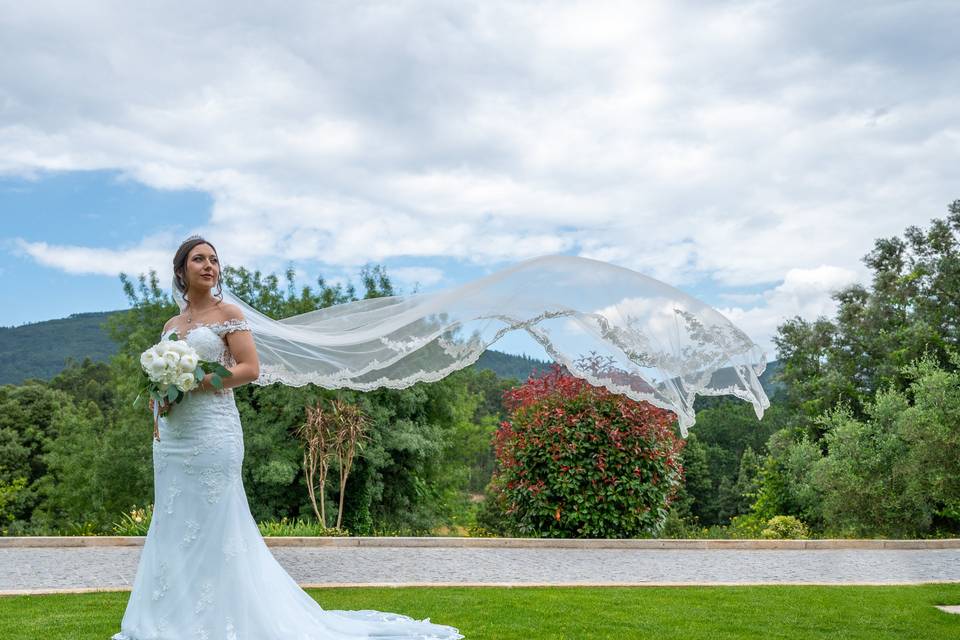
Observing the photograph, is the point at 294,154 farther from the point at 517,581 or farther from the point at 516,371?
the point at 516,371

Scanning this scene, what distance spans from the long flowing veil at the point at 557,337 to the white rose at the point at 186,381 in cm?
113

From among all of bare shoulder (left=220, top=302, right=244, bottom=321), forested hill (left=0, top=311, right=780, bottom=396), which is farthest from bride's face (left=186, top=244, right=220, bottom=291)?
forested hill (left=0, top=311, right=780, bottom=396)

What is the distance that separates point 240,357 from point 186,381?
45cm

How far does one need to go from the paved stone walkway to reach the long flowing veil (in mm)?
2820

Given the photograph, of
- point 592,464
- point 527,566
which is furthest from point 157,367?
point 592,464

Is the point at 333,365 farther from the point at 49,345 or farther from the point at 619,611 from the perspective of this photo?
the point at 49,345

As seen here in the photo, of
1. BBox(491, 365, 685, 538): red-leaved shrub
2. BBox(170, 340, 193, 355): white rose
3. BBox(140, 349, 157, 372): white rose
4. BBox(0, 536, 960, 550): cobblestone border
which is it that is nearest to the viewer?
BBox(140, 349, 157, 372): white rose

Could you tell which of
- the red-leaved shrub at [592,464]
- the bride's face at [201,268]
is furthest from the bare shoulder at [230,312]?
the red-leaved shrub at [592,464]

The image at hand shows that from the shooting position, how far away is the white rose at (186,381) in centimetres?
461

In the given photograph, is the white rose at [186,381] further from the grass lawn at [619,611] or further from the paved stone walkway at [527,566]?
the paved stone walkway at [527,566]

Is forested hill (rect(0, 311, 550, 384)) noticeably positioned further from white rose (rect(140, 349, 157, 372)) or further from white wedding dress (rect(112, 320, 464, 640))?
white rose (rect(140, 349, 157, 372))

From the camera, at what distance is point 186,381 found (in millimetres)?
4613

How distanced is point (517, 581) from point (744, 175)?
11303mm

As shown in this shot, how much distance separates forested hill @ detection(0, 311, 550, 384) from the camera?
4566 centimetres
